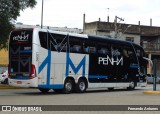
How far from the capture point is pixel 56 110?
15352 millimetres

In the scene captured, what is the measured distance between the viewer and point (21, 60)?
2512 cm

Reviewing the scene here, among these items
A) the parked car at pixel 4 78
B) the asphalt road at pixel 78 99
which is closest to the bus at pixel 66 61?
the asphalt road at pixel 78 99

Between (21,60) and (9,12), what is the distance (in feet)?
27.2

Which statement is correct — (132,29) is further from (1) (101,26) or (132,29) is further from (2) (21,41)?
(2) (21,41)

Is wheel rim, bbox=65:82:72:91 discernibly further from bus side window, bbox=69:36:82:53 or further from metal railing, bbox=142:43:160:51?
metal railing, bbox=142:43:160:51

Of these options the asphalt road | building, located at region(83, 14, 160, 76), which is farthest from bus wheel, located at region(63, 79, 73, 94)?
building, located at region(83, 14, 160, 76)

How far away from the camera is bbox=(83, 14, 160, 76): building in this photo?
218 feet

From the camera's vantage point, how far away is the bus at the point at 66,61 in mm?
24812

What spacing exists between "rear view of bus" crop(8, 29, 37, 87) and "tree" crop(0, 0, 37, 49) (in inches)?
258

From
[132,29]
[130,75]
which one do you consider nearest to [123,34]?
[132,29]

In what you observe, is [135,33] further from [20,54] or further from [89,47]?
[20,54]

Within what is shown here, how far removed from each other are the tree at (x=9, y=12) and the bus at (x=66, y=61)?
21.0ft

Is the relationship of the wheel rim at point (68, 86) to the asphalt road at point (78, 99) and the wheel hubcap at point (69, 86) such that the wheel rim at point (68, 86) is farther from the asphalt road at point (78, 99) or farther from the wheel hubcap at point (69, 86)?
the asphalt road at point (78, 99)

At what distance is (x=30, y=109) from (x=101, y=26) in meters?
53.4
